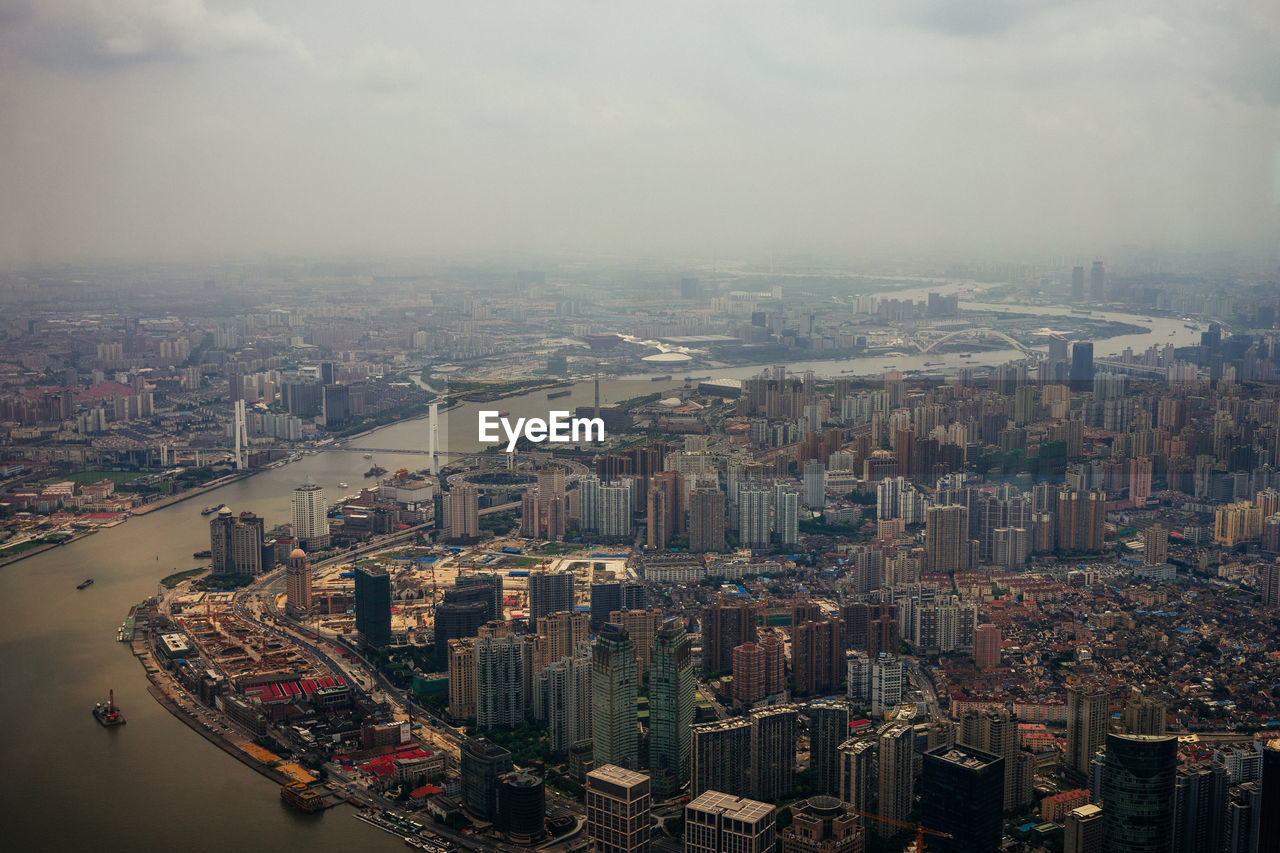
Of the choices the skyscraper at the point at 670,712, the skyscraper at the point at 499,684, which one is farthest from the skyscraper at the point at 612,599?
the skyscraper at the point at 670,712

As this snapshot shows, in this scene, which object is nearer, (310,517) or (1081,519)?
(1081,519)

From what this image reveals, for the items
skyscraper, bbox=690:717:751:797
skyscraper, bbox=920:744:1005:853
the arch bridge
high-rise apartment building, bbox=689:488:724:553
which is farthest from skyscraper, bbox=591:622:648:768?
the arch bridge

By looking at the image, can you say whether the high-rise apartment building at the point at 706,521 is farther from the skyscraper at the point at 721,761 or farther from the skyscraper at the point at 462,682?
the skyscraper at the point at 721,761

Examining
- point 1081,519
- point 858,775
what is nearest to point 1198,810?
point 858,775

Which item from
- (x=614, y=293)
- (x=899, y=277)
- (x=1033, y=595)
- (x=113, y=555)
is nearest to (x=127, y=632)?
(x=113, y=555)

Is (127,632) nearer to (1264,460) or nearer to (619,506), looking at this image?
(619,506)

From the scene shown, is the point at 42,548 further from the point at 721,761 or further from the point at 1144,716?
the point at 1144,716
